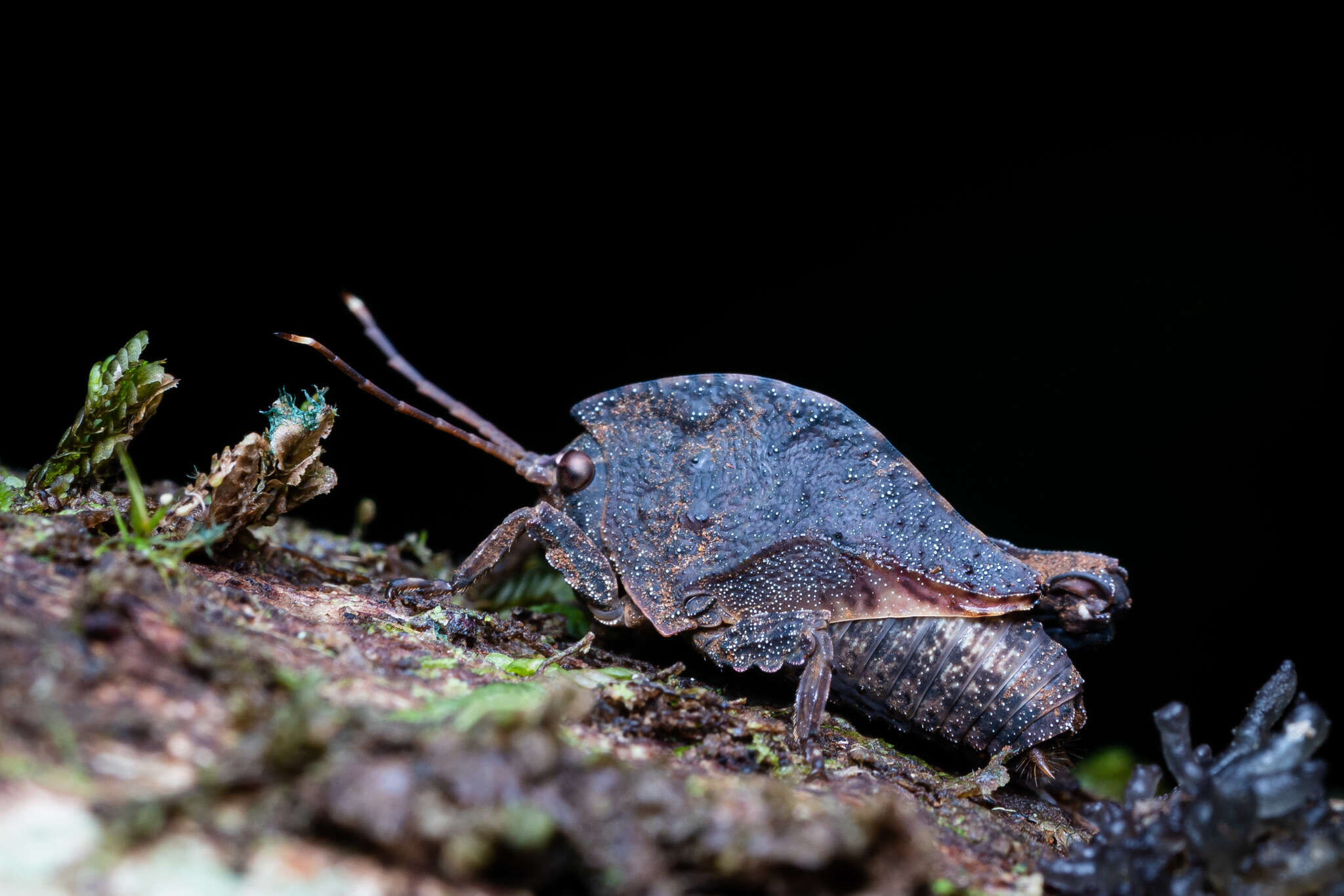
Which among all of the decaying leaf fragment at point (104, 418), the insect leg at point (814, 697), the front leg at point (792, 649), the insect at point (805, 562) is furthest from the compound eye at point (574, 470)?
the decaying leaf fragment at point (104, 418)

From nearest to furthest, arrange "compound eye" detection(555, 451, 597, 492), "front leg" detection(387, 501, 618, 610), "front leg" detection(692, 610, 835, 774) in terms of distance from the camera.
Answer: "front leg" detection(692, 610, 835, 774)
"front leg" detection(387, 501, 618, 610)
"compound eye" detection(555, 451, 597, 492)

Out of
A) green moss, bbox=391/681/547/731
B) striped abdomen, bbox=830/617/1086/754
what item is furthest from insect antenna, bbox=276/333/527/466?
striped abdomen, bbox=830/617/1086/754

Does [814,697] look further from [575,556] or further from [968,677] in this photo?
[575,556]

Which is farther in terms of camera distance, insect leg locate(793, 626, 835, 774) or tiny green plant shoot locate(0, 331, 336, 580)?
tiny green plant shoot locate(0, 331, 336, 580)

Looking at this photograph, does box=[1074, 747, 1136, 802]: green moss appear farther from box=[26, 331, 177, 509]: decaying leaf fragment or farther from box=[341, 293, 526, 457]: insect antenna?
box=[26, 331, 177, 509]: decaying leaf fragment

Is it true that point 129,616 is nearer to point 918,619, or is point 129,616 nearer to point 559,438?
point 918,619

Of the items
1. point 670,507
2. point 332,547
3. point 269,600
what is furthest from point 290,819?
point 332,547
